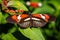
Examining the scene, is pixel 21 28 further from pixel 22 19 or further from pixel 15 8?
pixel 15 8

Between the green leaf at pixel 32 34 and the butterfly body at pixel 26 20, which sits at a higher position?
the butterfly body at pixel 26 20

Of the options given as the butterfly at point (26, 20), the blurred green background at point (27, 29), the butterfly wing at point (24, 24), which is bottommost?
the blurred green background at point (27, 29)

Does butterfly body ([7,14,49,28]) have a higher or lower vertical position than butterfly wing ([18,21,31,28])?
higher

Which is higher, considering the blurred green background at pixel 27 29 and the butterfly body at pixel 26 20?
the butterfly body at pixel 26 20

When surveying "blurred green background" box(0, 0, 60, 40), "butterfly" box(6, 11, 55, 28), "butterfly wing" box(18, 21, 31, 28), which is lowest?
"blurred green background" box(0, 0, 60, 40)

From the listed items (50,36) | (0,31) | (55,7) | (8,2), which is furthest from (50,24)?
(8,2)

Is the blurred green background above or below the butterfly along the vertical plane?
below

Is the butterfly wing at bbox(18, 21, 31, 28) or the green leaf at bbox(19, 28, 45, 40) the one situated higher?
the butterfly wing at bbox(18, 21, 31, 28)

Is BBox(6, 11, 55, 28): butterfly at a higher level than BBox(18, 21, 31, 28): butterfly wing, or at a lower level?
higher

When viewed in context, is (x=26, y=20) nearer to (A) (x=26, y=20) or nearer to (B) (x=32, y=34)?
(A) (x=26, y=20)

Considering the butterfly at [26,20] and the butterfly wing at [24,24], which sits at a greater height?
the butterfly at [26,20]

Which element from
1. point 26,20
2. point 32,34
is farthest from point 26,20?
point 32,34
